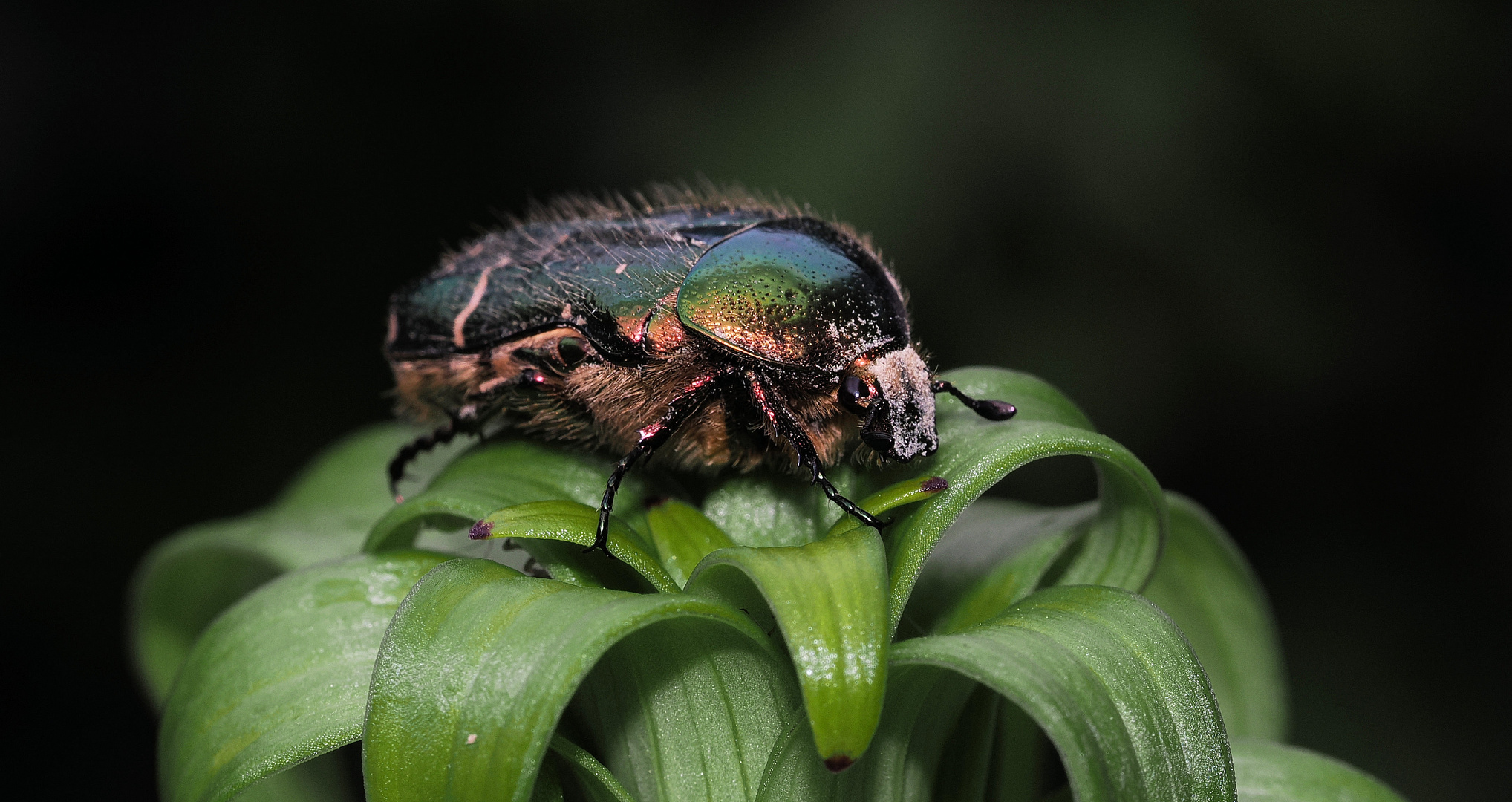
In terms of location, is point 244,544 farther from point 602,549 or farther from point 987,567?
point 987,567

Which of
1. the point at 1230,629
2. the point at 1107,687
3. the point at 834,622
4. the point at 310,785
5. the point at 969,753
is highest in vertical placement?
the point at 834,622

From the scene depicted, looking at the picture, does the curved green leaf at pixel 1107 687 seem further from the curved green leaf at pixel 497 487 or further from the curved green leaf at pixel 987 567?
the curved green leaf at pixel 497 487

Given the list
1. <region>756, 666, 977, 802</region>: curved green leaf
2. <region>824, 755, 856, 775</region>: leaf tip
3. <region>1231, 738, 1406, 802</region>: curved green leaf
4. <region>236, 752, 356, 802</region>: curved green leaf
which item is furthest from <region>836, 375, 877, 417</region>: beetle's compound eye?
<region>236, 752, 356, 802</region>: curved green leaf

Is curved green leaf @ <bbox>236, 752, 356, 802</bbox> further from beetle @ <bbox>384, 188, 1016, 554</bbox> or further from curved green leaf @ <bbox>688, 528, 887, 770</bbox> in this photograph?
curved green leaf @ <bbox>688, 528, 887, 770</bbox>

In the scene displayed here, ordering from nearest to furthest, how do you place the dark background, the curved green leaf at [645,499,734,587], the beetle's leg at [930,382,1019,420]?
the curved green leaf at [645,499,734,587], the beetle's leg at [930,382,1019,420], the dark background

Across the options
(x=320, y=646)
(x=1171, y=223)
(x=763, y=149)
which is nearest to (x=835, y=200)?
(x=763, y=149)

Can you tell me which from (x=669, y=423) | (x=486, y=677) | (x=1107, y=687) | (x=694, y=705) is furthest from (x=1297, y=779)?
(x=486, y=677)

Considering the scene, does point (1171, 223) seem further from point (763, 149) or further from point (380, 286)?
point (380, 286)
